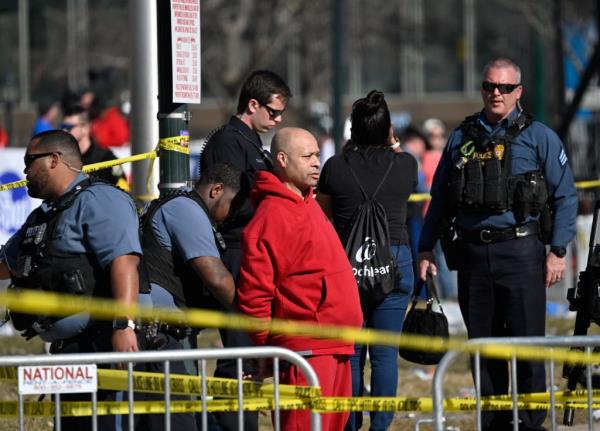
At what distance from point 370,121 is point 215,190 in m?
1.06

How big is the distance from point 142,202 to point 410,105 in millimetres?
37520

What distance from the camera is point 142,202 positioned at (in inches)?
348

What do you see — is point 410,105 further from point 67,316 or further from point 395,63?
point 67,316

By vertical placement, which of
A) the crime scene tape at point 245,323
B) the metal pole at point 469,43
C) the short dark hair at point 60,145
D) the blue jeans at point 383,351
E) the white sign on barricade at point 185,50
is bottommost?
the blue jeans at point 383,351

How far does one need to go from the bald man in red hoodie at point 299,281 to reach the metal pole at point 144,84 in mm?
2984

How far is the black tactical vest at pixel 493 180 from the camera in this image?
6.87 meters

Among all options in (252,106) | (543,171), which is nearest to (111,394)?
(252,106)

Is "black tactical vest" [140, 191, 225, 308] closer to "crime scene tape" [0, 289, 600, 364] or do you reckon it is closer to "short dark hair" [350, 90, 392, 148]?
"crime scene tape" [0, 289, 600, 364]

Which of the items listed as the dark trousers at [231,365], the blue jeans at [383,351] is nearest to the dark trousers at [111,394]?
the dark trousers at [231,365]

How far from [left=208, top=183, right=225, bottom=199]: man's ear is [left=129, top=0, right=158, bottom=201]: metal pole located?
2.41m

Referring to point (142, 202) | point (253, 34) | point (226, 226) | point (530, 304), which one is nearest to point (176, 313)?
point (226, 226)

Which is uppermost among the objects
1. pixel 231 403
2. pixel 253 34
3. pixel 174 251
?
pixel 253 34

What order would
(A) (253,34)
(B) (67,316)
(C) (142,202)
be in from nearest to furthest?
1. (B) (67,316)
2. (C) (142,202)
3. (A) (253,34)

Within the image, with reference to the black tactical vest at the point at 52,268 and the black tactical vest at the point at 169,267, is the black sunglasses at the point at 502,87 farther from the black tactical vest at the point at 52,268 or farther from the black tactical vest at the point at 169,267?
the black tactical vest at the point at 52,268
